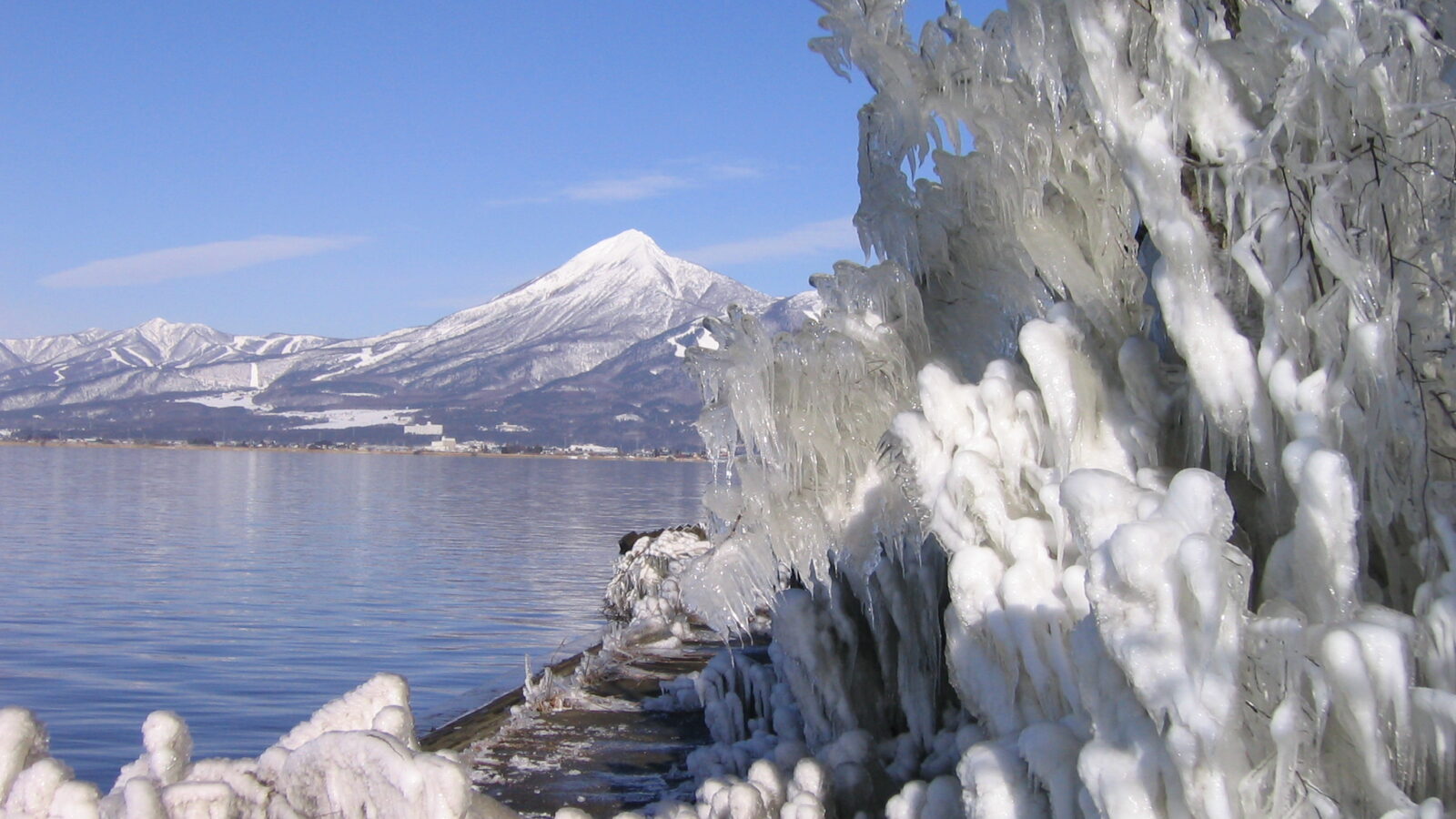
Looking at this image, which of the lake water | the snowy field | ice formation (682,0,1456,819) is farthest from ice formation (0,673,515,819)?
the lake water

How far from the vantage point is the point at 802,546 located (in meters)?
9.72

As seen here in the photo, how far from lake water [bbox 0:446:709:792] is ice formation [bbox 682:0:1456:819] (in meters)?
8.98

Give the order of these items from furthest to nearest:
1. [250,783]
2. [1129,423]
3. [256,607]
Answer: [256,607] → [1129,423] → [250,783]

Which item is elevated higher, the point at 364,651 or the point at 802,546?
the point at 802,546

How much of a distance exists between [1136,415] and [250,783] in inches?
207

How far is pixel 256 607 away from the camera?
26.1 m

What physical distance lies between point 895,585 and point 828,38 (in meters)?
4.12

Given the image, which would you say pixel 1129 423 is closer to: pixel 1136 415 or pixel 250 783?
pixel 1136 415

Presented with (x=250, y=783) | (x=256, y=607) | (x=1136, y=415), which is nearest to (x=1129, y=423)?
(x=1136, y=415)

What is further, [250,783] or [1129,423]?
[1129,423]

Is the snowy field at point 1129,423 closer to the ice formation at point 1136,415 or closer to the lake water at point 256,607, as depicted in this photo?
the ice formation at point 1136,415

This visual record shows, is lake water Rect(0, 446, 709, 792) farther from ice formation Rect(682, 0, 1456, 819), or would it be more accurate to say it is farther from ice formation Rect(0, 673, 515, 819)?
ice formation Rect(682, 0, 1456, 819)

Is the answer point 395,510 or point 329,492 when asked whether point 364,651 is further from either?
point 329,492

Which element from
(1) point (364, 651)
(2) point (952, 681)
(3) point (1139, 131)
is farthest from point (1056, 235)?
(1) point (364, 651)
